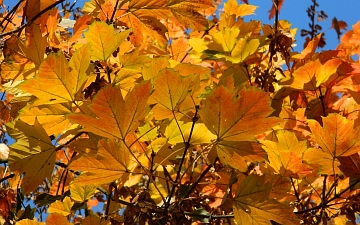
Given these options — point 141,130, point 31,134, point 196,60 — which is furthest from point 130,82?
point 196,60

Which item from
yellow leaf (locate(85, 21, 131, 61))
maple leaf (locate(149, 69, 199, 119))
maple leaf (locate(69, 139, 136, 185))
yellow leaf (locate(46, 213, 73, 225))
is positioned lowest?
yellow leaf (locate(46, 213, 73, 225))

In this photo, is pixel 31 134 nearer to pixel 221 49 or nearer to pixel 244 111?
pixel 244 111

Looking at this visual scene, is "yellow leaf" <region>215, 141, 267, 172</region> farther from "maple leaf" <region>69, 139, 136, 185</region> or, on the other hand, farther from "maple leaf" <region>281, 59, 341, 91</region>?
"maple leaf" <region>281, 59, 341, 91</region>

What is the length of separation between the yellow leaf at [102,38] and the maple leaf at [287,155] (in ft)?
1.06

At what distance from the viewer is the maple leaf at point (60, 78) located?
66 centimetres

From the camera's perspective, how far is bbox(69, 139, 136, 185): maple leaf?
24.1 inches

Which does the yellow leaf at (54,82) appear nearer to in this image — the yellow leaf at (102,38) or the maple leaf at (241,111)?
the yellow leaf at (102,38)

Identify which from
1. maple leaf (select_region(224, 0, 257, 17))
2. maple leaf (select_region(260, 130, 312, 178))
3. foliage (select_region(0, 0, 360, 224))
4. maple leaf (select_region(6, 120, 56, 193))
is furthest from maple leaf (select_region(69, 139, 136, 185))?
maple leaf (select_region(224, 0, 257, 17))

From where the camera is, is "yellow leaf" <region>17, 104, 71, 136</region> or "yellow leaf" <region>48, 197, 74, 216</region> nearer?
"yellow leaf" <region>17, 104, 71, 136</region>

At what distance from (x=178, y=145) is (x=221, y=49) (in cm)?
35

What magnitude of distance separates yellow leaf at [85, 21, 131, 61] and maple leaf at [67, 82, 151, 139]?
0.61 feet

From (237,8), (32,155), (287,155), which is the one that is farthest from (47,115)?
(237,8)

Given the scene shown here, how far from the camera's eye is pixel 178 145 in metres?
0.80

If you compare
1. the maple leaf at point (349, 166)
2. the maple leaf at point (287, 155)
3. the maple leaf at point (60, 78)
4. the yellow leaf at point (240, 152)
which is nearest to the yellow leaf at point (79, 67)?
the maple leaf at point (60, 78)
